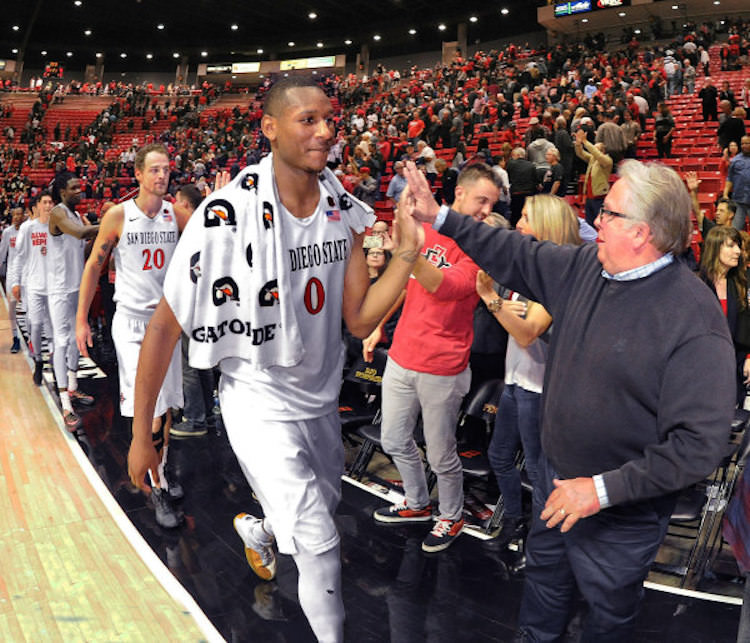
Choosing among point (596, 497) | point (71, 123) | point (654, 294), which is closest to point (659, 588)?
point (596, 497)

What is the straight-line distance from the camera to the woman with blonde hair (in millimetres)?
3018

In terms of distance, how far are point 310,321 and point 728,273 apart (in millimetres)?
3635

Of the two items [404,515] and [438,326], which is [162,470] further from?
[438,326]

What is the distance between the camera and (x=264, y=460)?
2.34 meters

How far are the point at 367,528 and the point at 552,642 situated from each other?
5.72 ft

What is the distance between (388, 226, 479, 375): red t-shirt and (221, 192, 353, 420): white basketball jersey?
1.15 metres

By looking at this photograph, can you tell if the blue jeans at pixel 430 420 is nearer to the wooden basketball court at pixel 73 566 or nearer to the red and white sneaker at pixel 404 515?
the red and white sneaker at pixel 404 515

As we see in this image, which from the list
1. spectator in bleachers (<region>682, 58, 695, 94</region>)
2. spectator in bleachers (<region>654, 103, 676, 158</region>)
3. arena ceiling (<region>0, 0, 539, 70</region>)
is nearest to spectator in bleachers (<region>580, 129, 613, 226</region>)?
spectator in bleachers (<region>654, 103, 676, 158</region>)

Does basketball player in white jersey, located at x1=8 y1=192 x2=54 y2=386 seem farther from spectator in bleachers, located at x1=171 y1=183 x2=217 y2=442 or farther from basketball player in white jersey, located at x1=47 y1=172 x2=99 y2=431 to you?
spectator in bleachers, located at x1=171 y1=183 x2=217 y2=442

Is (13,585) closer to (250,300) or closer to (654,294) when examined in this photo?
(250,300)

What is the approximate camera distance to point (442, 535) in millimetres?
3869

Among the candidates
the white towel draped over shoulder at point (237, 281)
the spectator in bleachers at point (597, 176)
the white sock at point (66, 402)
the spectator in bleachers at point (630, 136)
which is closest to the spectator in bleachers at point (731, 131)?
the spectator in bleachers at point (630, 136)

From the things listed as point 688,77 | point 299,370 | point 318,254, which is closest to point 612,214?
point 318,254

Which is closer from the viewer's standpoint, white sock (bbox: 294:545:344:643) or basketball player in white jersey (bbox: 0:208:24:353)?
white sock (bbox: 294:545:344:643)
